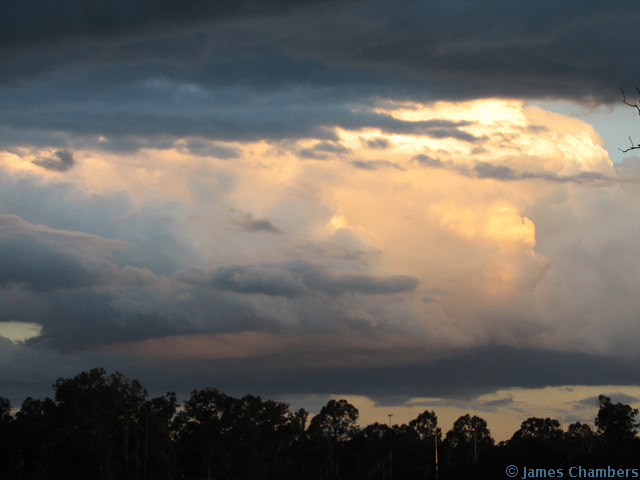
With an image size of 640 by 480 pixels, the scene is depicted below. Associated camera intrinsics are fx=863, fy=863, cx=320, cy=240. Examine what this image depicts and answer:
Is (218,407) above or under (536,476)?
above

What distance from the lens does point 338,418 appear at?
566ft

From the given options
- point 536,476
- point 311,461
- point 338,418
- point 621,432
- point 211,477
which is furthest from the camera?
point 338,418

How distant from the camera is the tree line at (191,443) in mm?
110500

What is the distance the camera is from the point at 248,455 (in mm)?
121000

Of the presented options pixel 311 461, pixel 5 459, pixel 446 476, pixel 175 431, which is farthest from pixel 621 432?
pixel 5 459

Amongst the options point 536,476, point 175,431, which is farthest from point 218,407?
point 536,476

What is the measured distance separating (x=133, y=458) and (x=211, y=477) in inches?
490

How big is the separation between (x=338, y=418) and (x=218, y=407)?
50.0m

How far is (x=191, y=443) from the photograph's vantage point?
12281 cm

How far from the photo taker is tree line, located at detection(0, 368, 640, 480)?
110500 mm

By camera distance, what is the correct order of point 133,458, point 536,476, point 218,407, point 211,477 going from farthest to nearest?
point 218,407 < point 211,477 < point 133,458 < point 536,476

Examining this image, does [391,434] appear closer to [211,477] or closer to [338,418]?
[338,418]

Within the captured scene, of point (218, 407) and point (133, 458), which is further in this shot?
point (218, 407)

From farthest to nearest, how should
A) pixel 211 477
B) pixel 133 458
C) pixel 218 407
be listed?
pixel 218 407, pixel 211 477, pixel 133 458
